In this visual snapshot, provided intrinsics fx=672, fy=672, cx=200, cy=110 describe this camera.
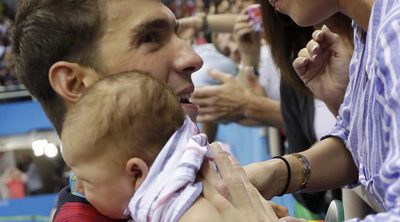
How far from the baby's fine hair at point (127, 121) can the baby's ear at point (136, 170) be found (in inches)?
0.5

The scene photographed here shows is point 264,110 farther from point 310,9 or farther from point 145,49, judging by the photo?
point 145,49

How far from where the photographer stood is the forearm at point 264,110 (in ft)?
8.44

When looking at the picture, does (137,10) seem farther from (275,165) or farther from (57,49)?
(275,165)

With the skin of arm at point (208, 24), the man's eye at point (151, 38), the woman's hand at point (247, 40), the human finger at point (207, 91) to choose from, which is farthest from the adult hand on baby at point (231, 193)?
the skin of arm at point (208, 24)

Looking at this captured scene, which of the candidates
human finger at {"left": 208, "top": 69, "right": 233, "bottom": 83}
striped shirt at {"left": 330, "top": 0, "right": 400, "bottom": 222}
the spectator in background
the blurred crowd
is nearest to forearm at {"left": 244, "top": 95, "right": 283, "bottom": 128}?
→ human finger at {"left": 208, "top": 69, "right": 233, "bottom": 83}

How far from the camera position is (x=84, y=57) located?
1.18 meters

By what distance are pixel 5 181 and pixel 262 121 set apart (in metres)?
1.97

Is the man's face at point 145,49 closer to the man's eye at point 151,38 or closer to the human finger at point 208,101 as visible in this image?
the man's eye at point 151,38

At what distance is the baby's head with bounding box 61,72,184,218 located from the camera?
3.02 ft

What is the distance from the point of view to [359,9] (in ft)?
4.08

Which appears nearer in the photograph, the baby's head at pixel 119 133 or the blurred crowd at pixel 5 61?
the baby's head at pixel 119 133

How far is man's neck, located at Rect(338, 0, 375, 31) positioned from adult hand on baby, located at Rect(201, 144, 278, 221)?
395mm

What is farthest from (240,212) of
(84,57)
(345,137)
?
(345,137)

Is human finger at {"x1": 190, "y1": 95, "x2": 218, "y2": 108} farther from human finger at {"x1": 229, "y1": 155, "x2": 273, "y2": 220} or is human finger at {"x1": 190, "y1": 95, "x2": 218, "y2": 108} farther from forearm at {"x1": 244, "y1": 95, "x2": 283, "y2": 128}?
human finger at {"x1": 229, "y1": 155, "x2": 273, "y2": 220}
